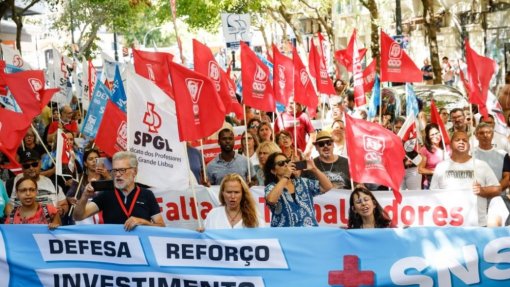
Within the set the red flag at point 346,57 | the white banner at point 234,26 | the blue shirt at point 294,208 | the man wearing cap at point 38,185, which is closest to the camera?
the blue shirt at point 294,208

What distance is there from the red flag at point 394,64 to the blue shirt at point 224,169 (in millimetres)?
4366

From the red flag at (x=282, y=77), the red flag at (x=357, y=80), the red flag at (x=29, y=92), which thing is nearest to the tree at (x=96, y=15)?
the red flag at (x=357, y=80)

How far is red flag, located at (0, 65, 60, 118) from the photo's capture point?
411 inches

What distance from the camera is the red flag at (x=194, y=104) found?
8031 millimetres

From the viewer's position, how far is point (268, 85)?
12844 mm

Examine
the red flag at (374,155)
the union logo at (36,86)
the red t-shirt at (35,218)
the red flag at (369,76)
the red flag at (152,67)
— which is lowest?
the red t-shirt at (35,218)

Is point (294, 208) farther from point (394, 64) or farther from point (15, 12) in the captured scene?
point (15, 12)

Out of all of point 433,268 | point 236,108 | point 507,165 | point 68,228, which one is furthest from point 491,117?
point 68,228

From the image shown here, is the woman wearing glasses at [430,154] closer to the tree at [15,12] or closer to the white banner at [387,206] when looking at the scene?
the white banner at [387,206]

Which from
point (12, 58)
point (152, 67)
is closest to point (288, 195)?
point (152, 67)

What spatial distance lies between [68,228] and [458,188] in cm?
375

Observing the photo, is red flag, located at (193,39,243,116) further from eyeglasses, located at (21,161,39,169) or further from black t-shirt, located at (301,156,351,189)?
black t-shirt, located at (301,156,351,189)

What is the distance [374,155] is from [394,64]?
6.42 meters

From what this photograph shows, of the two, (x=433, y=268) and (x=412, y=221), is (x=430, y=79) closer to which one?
(x=412, y=221)
